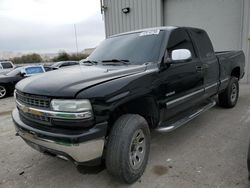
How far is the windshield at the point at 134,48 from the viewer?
10.8 feet

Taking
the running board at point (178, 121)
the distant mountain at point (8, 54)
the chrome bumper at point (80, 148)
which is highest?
the chrome bumper at point (80, 148)

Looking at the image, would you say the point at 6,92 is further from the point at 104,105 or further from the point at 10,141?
the point at 104,105

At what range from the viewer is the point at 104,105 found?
2328mm

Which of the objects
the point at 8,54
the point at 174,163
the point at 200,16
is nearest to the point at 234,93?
the point at 174,163

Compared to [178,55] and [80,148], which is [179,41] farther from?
[80,148]

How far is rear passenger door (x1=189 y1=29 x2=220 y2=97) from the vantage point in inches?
164

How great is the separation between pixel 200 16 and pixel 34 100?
27.8ft

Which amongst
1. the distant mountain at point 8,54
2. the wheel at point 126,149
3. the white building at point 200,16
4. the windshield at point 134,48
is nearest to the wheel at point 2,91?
the white building at point 200,16

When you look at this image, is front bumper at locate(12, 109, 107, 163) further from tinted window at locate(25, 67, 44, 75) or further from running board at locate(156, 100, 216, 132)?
tinted window at locate(25, 67, 44, 75)

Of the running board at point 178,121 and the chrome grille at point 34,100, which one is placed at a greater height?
the chrome grille at point 34,100

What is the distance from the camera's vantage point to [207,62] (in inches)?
167

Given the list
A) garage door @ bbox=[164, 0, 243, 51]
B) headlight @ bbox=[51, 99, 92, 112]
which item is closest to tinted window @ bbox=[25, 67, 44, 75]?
garage door @ bbox=[164, 0, 243, 51]

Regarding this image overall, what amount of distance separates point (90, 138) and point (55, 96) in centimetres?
54

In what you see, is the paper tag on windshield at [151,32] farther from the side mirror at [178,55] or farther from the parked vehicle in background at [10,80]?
the parked vehicle in background at [10,80]
